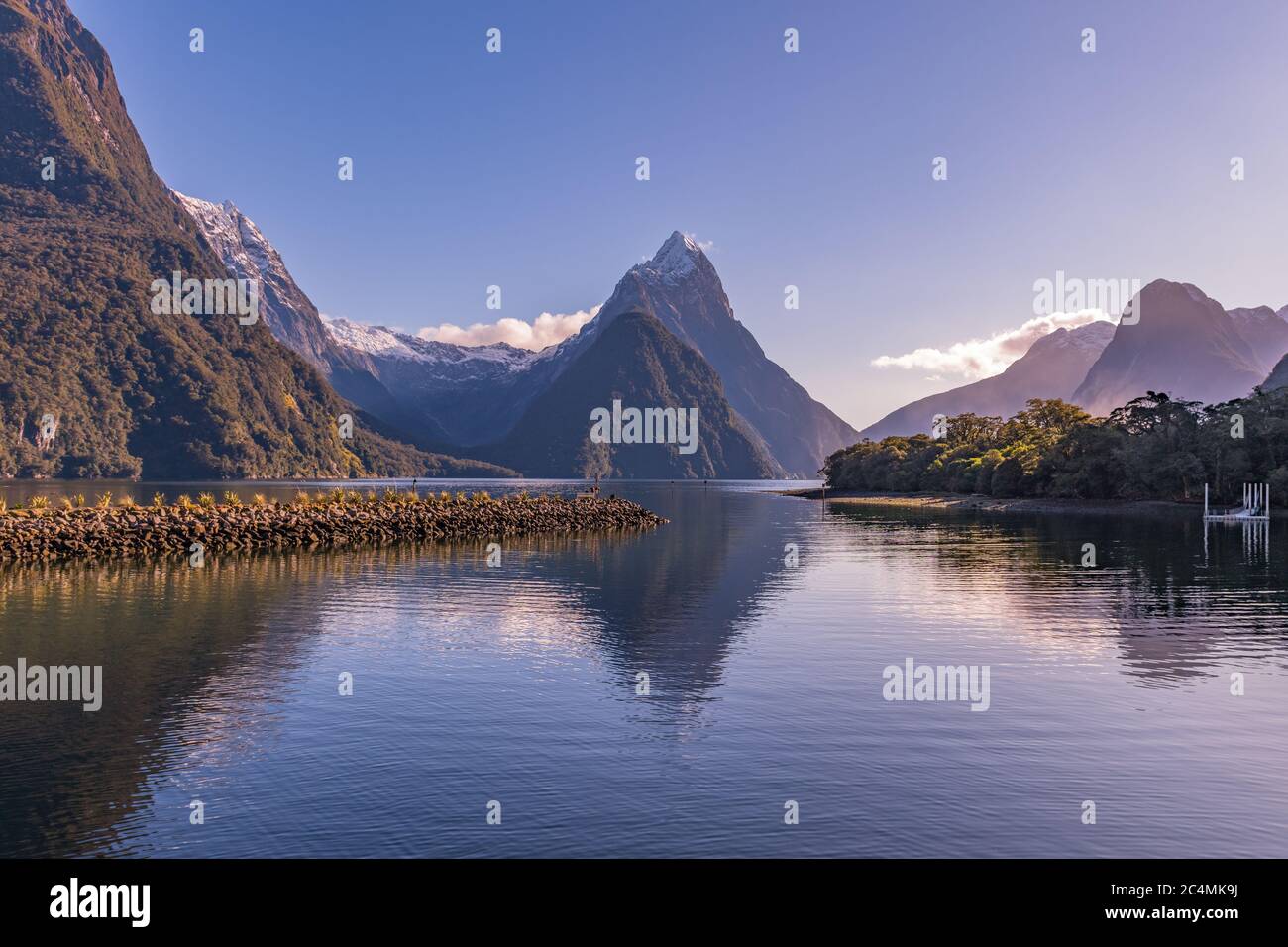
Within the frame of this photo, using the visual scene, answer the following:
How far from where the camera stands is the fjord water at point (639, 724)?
15727 mm

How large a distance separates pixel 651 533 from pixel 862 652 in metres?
68.3

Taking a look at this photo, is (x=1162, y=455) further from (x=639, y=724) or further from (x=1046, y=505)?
(x=639, y=724)

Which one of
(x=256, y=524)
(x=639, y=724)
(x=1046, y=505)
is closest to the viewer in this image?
(x=639, y=724)

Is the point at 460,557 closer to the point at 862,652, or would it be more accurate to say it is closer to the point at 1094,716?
the point at 862,652

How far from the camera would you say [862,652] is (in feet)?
106

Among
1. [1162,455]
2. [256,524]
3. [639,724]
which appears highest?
[1162,455]

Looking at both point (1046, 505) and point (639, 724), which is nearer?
point (639, 724)

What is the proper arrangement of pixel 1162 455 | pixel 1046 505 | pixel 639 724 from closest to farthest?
→ 1. pixel 639 724
2. pixel 1162 455
3. pixel 1046 505

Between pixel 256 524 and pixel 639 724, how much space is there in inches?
2467

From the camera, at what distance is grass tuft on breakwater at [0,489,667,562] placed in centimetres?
6669

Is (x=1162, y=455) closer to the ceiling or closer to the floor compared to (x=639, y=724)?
closer to the ceiling

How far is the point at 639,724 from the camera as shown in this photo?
2261cm

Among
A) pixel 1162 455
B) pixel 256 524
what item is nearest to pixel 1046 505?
pixel 1162 455
